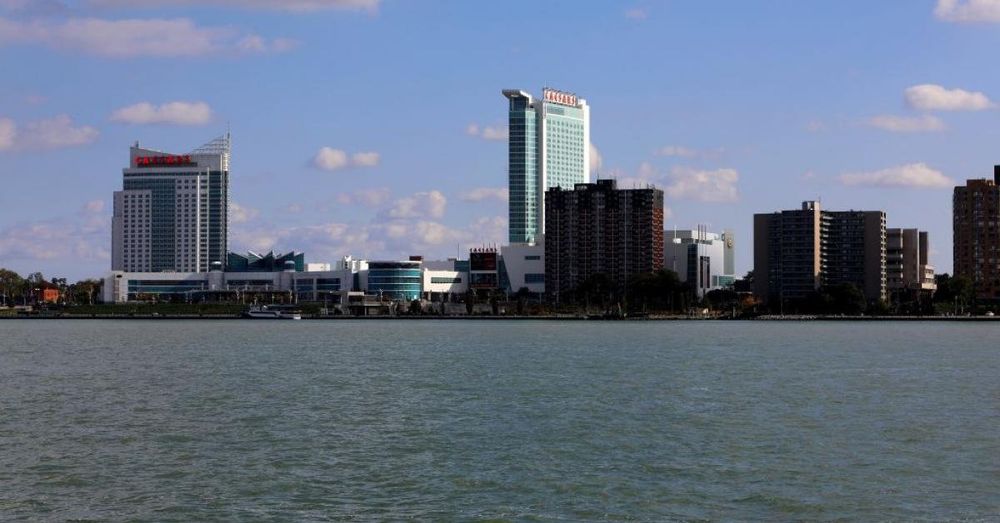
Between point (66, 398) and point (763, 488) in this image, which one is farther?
point (66, 398)

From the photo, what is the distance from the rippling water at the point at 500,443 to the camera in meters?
32.9

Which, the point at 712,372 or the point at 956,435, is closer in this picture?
the point at 956,435

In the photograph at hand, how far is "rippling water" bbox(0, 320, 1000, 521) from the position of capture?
32.9 metres

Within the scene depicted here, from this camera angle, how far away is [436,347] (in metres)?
123

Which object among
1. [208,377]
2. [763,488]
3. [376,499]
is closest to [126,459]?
[376,499]

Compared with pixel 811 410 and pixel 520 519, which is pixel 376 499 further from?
pixel 811 410

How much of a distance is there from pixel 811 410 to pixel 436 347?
230 ft

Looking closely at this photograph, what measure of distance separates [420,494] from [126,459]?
11.4 m

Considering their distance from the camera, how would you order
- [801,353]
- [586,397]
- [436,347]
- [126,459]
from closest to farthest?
[126,459], [586,397], [801,353], [436,347]

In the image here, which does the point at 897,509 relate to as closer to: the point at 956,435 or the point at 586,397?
the point at 956,435

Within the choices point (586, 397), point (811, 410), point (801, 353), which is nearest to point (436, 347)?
point (801, 353)

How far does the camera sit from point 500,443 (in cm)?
4412

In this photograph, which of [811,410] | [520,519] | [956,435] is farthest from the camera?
[811,410]

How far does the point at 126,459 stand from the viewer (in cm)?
4028
